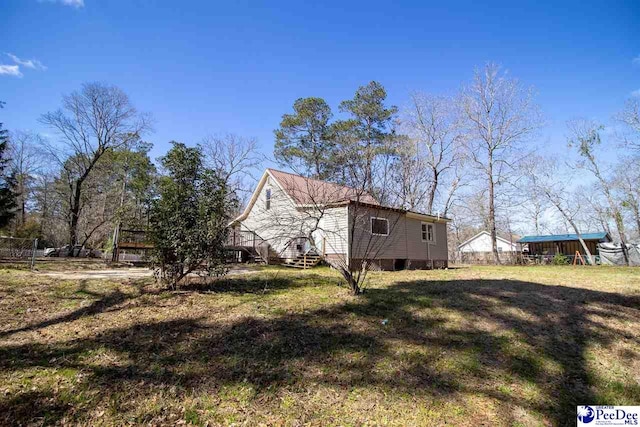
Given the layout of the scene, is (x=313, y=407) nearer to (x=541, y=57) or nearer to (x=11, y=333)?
(x=11, y=333)

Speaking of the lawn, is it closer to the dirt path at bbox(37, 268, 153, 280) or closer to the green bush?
the dirt path at bbox(37, 268, 153, 280)

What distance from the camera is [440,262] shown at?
18438mm

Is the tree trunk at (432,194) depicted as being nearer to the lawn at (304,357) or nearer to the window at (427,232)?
the window at (427,232)

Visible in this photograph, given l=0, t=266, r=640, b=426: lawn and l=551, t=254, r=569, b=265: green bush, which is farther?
l=551, t=254, r=569, b=265: green bush

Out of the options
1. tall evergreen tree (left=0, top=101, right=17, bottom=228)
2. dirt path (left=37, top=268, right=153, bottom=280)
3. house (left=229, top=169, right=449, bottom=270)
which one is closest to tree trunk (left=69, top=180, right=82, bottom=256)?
tall evergreen tree (left=0, top=101, right=17, bottom=228)

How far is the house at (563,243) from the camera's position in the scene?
108 ft

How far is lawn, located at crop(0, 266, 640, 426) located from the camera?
3357 mm

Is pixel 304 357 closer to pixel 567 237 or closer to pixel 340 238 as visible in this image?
pixel 340 238

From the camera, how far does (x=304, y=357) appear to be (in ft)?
14.5

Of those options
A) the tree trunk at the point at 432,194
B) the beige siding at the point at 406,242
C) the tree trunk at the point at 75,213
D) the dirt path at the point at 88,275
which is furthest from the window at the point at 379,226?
the tree trunk at the point at 75,213

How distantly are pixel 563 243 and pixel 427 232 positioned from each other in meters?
26.2

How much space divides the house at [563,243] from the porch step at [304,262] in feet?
95.5

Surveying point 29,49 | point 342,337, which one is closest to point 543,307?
point 342,337

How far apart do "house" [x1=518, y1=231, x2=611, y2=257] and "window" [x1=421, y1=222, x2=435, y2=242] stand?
22332 mm
